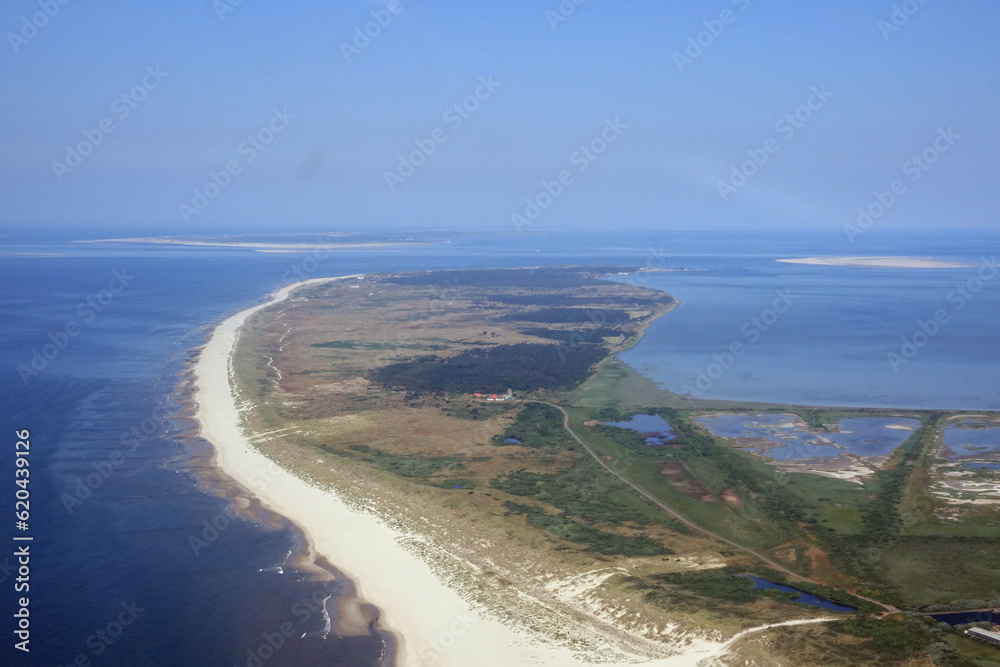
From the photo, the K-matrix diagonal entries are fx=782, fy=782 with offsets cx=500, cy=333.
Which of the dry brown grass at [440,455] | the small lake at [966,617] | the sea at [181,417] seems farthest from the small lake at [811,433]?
the small lake at [966,617]

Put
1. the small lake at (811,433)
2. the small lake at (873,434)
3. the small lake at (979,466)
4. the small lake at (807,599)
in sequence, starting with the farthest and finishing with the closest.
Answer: the small lake at (873,434), the small lake at (811,433), the small lake at (979,466), the small lake at (807,599)

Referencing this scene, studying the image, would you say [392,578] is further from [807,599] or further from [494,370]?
[494,370]

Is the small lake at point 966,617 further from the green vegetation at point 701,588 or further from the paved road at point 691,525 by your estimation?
the green vegetation at point 701,588

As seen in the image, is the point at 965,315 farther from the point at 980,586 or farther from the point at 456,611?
the point at 456,611

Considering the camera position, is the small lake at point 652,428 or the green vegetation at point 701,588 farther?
the small lake at point 652,428

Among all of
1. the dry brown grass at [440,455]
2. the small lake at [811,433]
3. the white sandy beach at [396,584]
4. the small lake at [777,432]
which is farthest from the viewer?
the small lake at [811,433]

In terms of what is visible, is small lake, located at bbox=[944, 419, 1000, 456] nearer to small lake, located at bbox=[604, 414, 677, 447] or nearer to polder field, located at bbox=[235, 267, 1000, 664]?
polder field, located at bbox=[235, 267, 1000, 664]

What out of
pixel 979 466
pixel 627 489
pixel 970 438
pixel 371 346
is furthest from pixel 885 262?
pixel 627 489
